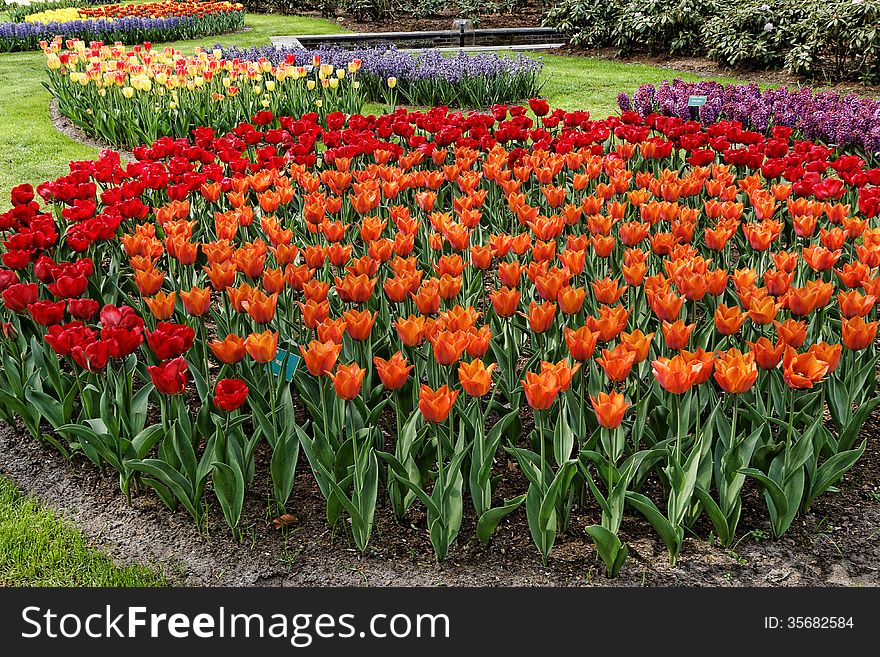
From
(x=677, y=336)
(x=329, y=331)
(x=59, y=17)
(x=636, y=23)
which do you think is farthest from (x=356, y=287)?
(x=59, y=17)

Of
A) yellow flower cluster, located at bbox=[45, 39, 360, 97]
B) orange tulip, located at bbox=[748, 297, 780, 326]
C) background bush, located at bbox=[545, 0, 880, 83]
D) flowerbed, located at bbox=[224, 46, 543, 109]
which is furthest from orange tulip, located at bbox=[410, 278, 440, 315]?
background bush, located at bbox=[545, 0, 880, 83]

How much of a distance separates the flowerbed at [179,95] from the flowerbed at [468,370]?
390cm

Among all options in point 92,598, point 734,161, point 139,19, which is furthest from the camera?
point 139,19

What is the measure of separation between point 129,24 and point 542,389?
705 inches

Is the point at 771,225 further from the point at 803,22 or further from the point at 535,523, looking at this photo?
the point at 803,22

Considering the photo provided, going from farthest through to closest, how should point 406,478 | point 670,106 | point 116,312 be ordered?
point 670,106 → point 116,312 → point 406,478

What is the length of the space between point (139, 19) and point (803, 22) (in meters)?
12.8

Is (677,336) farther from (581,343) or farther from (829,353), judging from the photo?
(829,353)

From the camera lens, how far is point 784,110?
710cm

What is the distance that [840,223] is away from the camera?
4.30 meters

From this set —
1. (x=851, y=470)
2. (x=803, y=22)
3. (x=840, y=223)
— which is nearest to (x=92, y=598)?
(x=851, y=470)

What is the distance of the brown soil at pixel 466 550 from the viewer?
8.94 feet

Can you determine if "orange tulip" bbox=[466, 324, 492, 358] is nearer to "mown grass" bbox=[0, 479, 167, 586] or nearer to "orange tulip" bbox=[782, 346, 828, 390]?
"orange tulip" bbox=[782, 346, 828, 390]

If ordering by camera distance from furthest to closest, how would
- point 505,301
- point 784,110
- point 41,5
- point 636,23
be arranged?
point 41,5 < point 636,23 < point 784,110 < point 505,301
